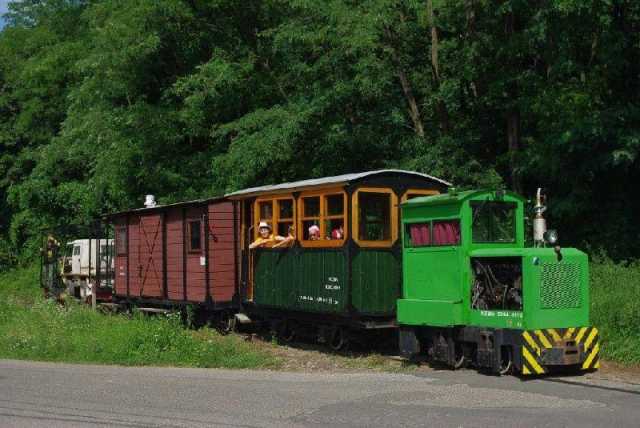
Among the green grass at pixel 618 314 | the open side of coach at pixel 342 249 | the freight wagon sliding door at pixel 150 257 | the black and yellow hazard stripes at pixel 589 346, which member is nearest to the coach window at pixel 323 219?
the open side of coach at pixel 342 249

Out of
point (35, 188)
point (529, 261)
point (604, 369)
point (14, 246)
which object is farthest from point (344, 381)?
point (14, 246)

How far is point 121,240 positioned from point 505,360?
14423 millimetres

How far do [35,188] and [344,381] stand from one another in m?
32.1

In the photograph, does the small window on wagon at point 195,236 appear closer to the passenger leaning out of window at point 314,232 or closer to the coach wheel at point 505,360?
the passenger leaning out of window at point 314,232

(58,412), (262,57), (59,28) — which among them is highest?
(59,28)

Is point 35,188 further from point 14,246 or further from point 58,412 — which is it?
point 58,412

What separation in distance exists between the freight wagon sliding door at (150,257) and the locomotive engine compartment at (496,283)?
414 inches

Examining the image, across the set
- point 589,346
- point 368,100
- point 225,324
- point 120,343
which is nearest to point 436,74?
point 368,100

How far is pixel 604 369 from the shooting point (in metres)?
13.5

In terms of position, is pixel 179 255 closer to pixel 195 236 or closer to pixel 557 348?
pixel 195 236

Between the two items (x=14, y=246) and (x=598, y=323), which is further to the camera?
(x=14, y=246)

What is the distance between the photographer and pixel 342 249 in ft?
50.2

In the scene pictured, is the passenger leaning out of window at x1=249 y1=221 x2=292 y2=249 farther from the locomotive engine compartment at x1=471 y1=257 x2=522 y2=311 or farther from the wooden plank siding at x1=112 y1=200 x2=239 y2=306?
the locomotive engine compartment at x1=471 y1=257 x2=522 y2=311

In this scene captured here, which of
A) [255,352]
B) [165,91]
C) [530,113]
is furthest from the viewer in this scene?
[165,91]
